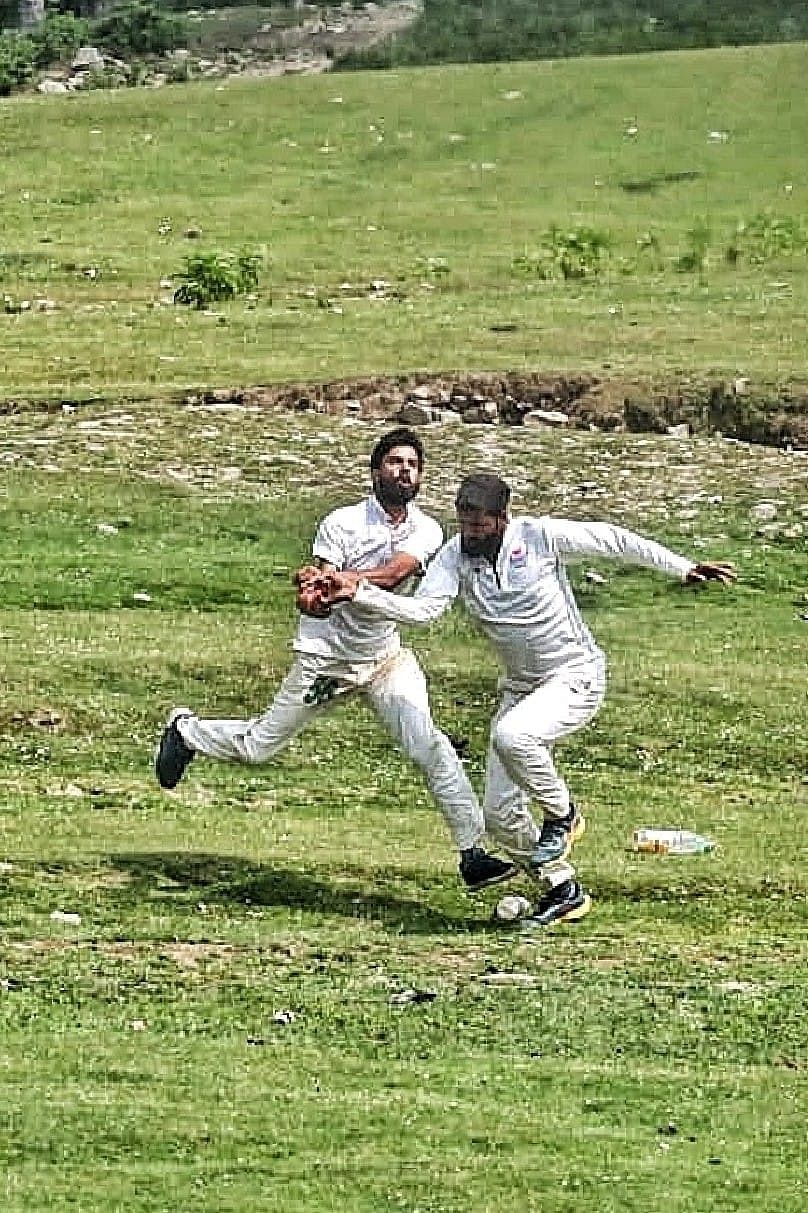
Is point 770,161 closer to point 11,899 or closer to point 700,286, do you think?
point 700,286

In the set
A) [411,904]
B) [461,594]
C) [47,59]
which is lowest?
[47,59]

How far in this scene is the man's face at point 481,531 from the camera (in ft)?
35.1

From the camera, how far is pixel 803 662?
16.2 metres

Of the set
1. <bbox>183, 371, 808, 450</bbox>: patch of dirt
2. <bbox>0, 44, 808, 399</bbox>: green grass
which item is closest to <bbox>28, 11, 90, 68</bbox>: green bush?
<bbox>0, 44, 808, 399</bbox>: green grass

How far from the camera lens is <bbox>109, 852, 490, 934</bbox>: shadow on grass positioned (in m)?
11.0

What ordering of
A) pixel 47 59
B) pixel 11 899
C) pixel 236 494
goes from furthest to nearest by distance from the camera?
pixel 47 59 < pixel 236 494 < pixel 11 899

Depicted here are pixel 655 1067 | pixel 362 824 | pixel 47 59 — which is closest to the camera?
pixel 655 1067

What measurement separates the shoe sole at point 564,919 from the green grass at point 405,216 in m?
11.5

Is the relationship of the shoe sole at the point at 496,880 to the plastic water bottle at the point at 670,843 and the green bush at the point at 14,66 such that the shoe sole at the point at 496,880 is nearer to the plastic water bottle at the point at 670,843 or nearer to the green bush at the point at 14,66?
the plastic water bottle at the point at 670,843

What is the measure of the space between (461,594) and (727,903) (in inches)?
65.7

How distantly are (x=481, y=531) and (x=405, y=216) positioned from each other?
22274 mm

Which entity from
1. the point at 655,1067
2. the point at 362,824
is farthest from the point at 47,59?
the point at 655,1067

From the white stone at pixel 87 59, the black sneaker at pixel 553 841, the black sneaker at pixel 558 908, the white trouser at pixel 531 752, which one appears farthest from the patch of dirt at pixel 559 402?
the white stone at pixel 87 59

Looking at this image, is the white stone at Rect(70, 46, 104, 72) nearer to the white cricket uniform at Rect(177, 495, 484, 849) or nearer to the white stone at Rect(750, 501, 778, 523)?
the white stone at Rect(750, 501, 778, 523)
